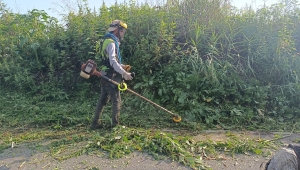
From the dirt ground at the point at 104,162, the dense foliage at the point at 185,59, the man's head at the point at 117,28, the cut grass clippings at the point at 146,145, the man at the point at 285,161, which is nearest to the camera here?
the man at the point at 285,161

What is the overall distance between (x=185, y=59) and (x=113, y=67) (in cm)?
244

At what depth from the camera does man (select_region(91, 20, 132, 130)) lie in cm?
497

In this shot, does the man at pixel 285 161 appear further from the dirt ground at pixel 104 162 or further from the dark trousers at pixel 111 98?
the dark trousers at pixel 111 98

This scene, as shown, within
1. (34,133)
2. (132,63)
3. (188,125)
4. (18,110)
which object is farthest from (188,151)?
(18,110)

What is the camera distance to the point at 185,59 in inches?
273

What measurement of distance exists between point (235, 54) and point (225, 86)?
1150 mm

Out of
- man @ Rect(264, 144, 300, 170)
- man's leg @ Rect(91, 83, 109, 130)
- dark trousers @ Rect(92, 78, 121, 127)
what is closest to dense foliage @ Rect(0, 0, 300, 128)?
man's leg @ Rect(91, 83, 109, 130)

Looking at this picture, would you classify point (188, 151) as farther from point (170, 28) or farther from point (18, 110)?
point (18, 110)

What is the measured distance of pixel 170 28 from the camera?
7016 millimetres

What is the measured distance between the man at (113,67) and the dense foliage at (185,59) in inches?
33.0

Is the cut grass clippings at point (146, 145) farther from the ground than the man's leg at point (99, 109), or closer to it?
closer to it

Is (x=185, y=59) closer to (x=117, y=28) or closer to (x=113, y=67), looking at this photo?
(x=117, y=28)

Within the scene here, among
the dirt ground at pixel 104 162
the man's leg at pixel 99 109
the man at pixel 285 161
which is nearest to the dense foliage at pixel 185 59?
the man's leg at pixel 99 109

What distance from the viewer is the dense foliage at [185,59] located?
6.24 m
